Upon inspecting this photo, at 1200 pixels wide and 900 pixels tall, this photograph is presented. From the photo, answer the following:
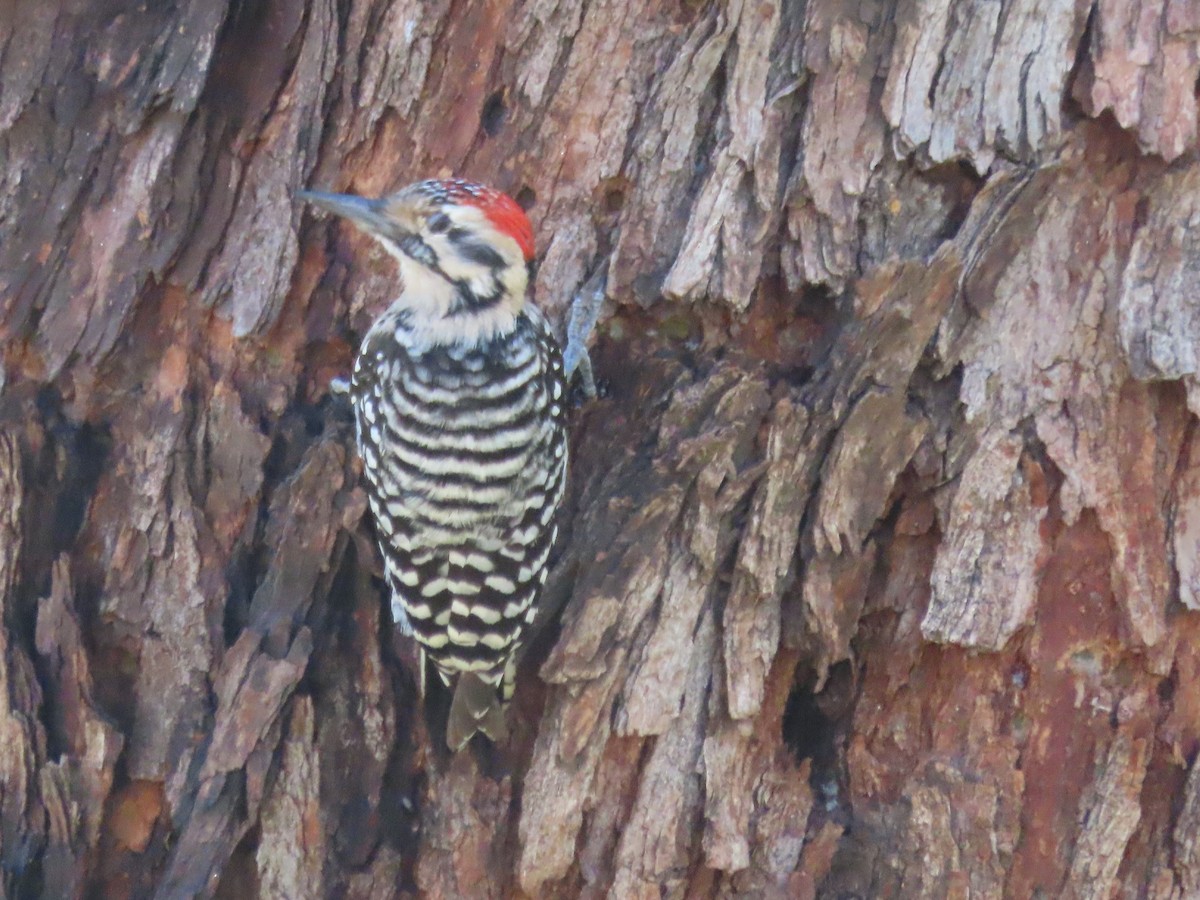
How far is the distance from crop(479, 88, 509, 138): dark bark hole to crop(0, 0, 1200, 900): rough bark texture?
0.01 metres

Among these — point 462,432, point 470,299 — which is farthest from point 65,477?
point 470,299

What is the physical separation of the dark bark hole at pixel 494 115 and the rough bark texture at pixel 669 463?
0.01m

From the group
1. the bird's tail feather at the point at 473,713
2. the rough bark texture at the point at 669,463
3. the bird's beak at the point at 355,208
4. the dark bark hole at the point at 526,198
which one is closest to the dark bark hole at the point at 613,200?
the rough bark texture at the point at 669,463

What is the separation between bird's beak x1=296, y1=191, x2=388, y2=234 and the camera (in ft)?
9.14

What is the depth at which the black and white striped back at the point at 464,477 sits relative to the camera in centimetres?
285

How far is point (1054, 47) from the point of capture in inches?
106

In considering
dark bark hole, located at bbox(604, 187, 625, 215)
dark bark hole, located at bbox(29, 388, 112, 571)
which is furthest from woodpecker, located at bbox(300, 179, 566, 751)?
dark bark hole, located at bbox(29, 388, 112, 571)

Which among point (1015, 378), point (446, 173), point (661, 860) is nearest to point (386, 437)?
point (446, 173)

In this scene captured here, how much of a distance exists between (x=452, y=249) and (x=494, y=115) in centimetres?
38

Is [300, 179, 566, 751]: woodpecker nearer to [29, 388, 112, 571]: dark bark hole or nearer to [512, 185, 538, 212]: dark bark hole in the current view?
[512, 185, 538, 212]: dark bark hole

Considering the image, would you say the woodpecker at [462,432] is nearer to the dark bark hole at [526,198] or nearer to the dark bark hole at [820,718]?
the dark bark hole at [526,198]

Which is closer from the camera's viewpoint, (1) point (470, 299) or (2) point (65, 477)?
(2) point (65, 477)

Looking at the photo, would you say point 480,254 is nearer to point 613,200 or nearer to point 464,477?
point 613,200

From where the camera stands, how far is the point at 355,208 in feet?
9.30
